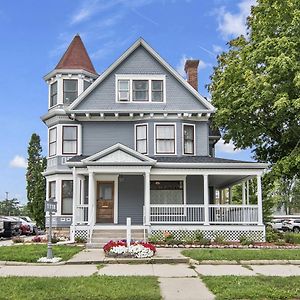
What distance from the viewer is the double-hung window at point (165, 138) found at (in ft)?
81.3

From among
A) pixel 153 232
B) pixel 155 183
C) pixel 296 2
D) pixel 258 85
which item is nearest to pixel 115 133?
pixel 155 183

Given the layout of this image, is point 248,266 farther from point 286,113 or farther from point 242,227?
point 286,113

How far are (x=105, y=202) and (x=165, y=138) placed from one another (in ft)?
15.5

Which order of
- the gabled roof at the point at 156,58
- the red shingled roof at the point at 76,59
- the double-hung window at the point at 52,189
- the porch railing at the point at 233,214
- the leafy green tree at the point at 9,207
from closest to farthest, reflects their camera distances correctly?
the porch railing at the point at 233,214
the gabled roof at the point at 156,58
the double-hung window at the point at 52,189
the red shingled roof at the point at 76,59
the leafy green tree at the point at 9,207

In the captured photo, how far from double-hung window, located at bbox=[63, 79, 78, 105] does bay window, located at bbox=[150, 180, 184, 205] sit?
22.3 feet

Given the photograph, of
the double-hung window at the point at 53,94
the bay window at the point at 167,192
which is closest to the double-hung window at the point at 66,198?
the bay window at the point at 167,192

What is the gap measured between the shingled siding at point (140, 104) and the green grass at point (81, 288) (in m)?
14.9

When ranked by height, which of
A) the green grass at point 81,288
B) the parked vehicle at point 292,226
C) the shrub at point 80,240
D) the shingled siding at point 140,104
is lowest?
the parked vehicle at point 292,226

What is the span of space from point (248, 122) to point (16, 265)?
16.9 metres

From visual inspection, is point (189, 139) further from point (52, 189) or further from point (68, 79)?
point (52, 189)

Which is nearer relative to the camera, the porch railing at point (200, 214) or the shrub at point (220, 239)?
the shrub at point (220, 239)

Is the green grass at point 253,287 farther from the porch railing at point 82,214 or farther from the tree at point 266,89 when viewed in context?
the tree at point 266,89

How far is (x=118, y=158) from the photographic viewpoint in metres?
21.8

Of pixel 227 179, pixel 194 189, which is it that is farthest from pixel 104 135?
pixel 227 179
